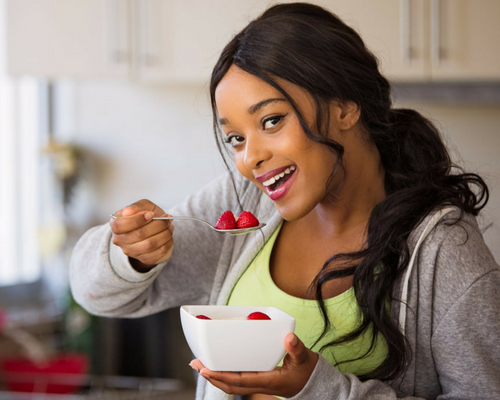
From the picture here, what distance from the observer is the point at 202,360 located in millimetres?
858

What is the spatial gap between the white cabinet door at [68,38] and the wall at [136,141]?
417mm

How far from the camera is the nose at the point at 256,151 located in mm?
975

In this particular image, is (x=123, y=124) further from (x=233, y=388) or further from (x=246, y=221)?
(x=233, y=388)

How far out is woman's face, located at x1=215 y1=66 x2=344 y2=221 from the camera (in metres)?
0.96

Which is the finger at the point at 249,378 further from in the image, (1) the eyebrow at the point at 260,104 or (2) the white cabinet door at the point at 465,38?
(2) the white cabinet door at the point at 465,38

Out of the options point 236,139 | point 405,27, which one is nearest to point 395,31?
point 405,27

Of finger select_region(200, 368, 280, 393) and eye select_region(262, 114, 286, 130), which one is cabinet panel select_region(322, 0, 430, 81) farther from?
finger select_region(200, 368, 280, 393)

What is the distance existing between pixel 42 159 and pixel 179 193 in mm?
618

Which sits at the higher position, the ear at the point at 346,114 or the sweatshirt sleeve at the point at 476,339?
the ear at the point at 346,114

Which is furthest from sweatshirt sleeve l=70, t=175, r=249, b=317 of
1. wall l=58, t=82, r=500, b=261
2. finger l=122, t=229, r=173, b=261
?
wall l=58, t=82, r=500, b=261

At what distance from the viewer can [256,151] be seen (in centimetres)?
98

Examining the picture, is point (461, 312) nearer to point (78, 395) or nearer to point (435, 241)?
point (435, 241)

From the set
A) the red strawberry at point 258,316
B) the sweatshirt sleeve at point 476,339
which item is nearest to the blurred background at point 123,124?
the sweatshirt sleeve at point 476,339

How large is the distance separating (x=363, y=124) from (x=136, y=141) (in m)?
1.61
